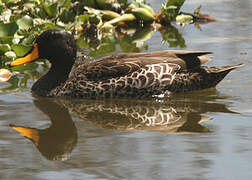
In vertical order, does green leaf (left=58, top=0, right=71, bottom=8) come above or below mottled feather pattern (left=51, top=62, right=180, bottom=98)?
above

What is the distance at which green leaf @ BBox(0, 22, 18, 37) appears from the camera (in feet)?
32.9

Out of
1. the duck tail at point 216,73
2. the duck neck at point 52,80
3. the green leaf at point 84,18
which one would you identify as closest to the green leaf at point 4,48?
the duck neck at point 52,80

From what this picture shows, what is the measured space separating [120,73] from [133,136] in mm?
2016

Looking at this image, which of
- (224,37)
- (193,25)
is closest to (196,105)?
(224,37)

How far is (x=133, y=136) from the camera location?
6.75 metres

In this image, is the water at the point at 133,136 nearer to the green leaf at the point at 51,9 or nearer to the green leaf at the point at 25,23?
the green leaf at the point at 25,23

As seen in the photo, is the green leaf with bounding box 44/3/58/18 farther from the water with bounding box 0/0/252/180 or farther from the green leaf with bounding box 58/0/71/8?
the water with bounding box 0/0/252/180

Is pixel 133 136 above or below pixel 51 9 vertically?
below

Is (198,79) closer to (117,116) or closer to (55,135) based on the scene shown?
(117,116)

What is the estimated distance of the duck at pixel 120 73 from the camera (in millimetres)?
8594

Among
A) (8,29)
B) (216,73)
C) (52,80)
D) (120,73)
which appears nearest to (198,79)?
(216,73)

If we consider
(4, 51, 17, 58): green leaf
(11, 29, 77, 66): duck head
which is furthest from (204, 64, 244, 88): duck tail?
(4, 51, 17, 58): green leaf

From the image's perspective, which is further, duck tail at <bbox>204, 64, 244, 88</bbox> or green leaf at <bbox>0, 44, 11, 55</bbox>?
green leaf at <bbox>0, 44, 11, 55</bbox>

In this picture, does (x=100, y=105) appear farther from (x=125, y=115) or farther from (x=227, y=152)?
(x=227, y=152)
